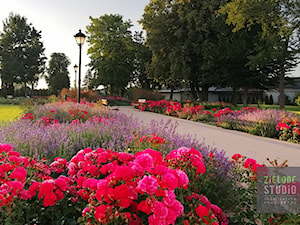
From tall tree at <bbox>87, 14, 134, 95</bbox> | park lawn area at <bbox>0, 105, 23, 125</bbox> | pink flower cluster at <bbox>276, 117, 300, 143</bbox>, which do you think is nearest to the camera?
pink flower cluster at <bbox>276, 117, 300, 143</bbox>

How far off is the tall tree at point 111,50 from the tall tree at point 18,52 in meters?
13.4

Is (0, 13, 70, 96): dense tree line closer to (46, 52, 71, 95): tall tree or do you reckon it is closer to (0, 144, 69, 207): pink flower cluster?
(46, 52, 71, 95): tall tree

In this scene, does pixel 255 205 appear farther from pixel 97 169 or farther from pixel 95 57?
pixel 95 57

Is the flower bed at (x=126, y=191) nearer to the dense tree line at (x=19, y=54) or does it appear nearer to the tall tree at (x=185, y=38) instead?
the tall tree at (x=185, y=38)

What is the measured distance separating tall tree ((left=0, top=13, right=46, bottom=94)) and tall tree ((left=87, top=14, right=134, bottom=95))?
13.4 metres

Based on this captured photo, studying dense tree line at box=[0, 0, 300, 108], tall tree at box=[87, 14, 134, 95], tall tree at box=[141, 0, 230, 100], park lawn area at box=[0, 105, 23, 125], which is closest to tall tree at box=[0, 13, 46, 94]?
dense tree line at box=[0, 0, 300, 108]

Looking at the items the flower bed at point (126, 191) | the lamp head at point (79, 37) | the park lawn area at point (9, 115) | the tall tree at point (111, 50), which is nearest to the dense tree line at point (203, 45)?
the tall tree at point (111, 50)

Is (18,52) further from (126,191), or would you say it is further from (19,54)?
(126,191)

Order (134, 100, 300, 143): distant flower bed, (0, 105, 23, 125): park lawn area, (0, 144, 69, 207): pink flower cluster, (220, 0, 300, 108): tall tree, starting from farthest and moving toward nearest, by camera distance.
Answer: (220, 0, 300, 108): tall tree
(0, 105, 23, 125): park lawn area
(134, 100, 300, 143): distant flower bed
(0, 144, 69, 207): pink flower cluster

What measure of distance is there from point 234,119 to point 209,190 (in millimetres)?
8899

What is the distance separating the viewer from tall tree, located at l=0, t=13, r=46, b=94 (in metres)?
48.5

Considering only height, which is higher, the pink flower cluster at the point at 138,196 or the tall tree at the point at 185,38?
the tall tree at the point at 185,38

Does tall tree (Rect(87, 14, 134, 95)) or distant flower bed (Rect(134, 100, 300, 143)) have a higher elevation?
tall tree (Rect(87, 14, 134, 95))

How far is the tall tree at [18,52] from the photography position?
48.5 meters
